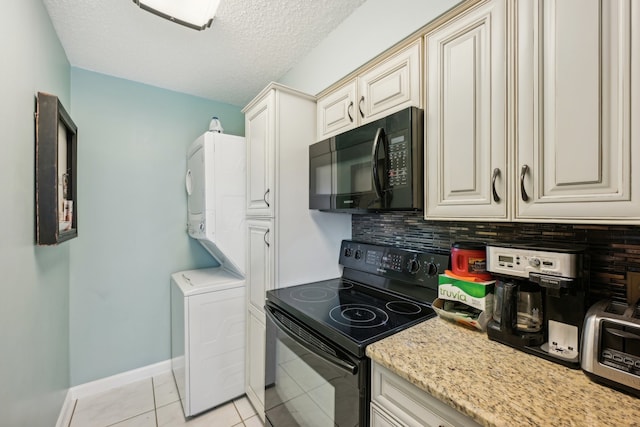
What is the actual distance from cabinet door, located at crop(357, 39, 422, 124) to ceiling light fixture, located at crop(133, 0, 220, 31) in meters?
0.92

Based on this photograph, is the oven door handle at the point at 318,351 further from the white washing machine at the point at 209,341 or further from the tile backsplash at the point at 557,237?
the tile backsplash at the point at 557,237

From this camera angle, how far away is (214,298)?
6.29 feet

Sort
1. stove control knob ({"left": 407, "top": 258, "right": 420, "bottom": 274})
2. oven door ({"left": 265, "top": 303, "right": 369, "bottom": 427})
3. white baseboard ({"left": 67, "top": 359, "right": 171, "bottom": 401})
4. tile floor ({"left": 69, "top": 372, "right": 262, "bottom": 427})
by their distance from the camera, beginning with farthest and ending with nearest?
white baseboard ({"left": 67, "top": 359, "right": 171, "bottom": 401}) < tile floor ({"left": 69, "top": 372, "right": 262, "bottom": 427}) < stove control knob ({"left": 407, "top": 258, "right": 420, "bottom": 274}) < oven door ({"left": 265, "top": 303, "right": 369, "bottom": 427})

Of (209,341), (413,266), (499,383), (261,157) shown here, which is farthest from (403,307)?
(209,341)

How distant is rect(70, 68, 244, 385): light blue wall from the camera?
6.97 feet

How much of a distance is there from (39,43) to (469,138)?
2123 millimetres

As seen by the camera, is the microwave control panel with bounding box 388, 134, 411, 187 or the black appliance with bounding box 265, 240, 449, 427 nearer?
the black appliance with bounding box 265, 240, 449, 427

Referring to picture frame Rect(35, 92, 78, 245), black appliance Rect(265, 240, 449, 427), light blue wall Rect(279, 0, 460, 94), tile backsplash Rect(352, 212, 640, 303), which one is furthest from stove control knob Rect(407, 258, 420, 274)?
picture frame Rect(35, 92, 78, 245)

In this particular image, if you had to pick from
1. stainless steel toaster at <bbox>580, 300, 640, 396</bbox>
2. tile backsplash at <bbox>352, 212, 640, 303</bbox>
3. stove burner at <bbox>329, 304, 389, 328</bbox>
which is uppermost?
tile backsplash at <bbox>352, 212, 640, 303</bbox>

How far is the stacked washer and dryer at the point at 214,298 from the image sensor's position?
1836 mm

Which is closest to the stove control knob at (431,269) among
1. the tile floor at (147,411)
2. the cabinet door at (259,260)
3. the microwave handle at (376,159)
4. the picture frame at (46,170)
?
the microwave handle at (376,159)

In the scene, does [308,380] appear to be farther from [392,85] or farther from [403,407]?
[392,85]

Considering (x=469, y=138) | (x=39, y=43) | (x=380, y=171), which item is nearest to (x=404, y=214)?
(x=380, y=171)

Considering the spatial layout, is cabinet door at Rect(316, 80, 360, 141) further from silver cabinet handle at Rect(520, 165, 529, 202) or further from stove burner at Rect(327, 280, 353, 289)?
stove burner at Rect(327, 280, 353, 289)
